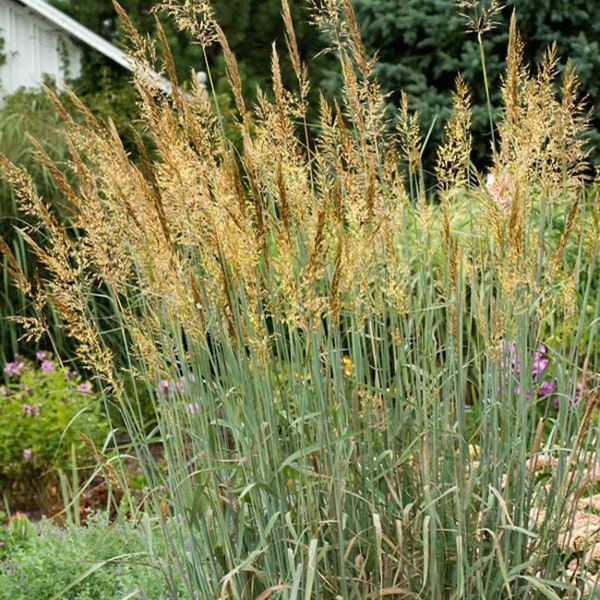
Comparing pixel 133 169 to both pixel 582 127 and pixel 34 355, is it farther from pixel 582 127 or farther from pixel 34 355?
pixel 34 355

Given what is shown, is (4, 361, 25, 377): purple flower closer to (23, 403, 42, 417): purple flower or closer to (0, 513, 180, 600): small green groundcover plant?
(23, 403, 42, 417): purple flower

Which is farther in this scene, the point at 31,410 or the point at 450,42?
the point at 450,42

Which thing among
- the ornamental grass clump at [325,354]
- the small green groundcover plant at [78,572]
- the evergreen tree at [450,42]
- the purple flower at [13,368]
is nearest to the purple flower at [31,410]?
the purple flower at [13,368]

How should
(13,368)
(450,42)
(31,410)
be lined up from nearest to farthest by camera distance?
(31,410) < (13,368) < (450,42)

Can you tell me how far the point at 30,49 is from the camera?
1429 cm

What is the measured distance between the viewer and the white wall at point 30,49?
46.5ft

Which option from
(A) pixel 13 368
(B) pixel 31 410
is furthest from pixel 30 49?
(B) pixel 31 410

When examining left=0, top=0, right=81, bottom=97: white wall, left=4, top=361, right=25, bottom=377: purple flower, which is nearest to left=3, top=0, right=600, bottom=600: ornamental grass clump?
left=4, top=361, right=25, bottom=377: purple flower

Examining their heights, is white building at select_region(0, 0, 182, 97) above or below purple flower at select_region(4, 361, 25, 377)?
above

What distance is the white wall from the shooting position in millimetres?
14172

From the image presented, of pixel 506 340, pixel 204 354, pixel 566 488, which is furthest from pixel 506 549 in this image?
pixel 204 354

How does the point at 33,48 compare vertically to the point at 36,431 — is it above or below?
above

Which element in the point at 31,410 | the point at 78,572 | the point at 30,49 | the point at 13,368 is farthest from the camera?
the point at 30,49

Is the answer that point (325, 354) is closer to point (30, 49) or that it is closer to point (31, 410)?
point (31, 410)
